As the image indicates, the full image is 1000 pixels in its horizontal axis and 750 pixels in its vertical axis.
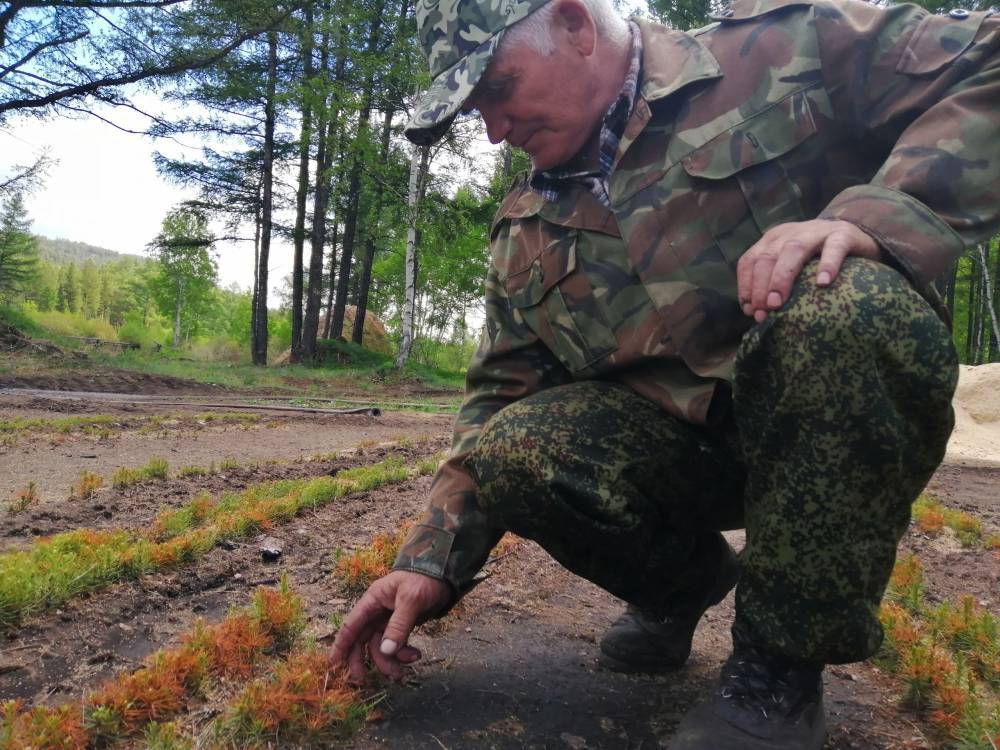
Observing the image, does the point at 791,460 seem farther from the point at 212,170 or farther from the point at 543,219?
the point at 212,170

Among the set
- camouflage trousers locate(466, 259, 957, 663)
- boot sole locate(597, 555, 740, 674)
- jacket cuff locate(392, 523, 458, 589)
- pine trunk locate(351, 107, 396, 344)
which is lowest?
boot sole locate(597, 555, 740, 674)

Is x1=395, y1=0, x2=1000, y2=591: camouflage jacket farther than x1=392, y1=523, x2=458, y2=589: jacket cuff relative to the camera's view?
No

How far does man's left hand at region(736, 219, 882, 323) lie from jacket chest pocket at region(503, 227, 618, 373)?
571 millimetres

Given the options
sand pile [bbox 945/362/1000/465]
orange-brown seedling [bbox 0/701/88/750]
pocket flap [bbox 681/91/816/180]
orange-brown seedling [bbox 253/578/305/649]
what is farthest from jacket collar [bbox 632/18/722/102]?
sand pile [bbox 945/362/1000/465]

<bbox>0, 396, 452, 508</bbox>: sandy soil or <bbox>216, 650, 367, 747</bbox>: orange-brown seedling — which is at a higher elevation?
<bbox>216, 650, 367, 747</bbox>: orange-brown seedling

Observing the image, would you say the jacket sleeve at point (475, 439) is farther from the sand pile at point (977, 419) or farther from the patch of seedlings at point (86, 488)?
the sand pile at point (977, 419)

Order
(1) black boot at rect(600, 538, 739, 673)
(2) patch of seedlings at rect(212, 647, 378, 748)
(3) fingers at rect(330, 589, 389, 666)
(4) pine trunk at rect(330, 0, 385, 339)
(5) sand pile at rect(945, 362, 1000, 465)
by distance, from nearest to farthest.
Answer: (2) patch of seedlings at rect(212, 647, 378, 748) < (3) fingers at rect(330, 589, 389, 666) < (1) black boot at rect(600, 538, 739, 673) < (5) sand pile at rect(945, 362, 1000, 465) < (4) pine trunk at rect(330, 0, 385, 339)

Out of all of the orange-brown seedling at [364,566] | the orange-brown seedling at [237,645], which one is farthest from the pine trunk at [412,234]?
the orange-brown seedling at [237,645]

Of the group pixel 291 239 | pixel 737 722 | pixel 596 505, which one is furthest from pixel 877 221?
pixel 291 239

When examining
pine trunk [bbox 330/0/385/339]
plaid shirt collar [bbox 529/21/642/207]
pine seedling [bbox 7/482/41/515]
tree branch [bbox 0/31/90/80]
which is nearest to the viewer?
plaid shirt collar [bbox 529/21/642/207]

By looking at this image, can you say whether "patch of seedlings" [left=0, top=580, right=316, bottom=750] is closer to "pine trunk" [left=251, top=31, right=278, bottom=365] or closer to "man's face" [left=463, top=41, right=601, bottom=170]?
"man's face" [left=463, top=41, right=601, bottom=170]

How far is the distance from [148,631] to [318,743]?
2.82ft

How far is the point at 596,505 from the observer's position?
169 cm

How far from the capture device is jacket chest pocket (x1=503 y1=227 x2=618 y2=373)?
195 centimetres
